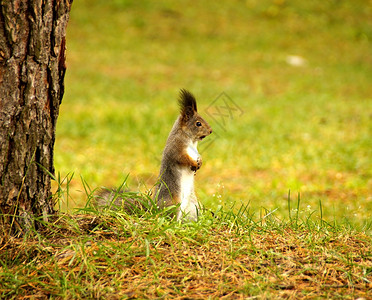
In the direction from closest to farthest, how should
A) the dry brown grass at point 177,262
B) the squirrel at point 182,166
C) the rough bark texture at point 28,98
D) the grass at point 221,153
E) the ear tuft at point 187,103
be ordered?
the dry brown grass at point 177,262 < the grass at point 221,153 < the rough bark texture at point 28,98 < the squirrel at point 182,166 < the ear tuft at point 187,103

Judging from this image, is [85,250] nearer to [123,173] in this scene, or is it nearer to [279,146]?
[123,173]

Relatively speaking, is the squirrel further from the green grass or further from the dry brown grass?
the dry brown grass

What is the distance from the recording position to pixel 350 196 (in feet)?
22.9

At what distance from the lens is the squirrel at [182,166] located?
401cm

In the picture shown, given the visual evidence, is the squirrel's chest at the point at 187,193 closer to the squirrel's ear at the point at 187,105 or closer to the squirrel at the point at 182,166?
the squirrel at the point at 182,166

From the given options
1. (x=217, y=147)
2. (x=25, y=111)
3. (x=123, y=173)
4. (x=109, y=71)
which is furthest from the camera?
(x=109, y=71)

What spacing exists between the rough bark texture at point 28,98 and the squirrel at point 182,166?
624 mm

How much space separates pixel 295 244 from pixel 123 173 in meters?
4.78

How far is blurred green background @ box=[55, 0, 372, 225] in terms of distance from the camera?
7648mm

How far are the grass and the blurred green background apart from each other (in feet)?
0.16

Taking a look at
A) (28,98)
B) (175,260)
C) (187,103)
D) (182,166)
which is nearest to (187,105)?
(187,103)

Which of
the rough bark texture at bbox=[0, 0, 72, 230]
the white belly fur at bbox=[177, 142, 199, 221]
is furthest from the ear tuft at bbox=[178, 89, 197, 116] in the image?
the rough bark texture at bbox=[0, 0, 72, 230]

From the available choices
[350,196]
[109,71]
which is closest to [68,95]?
[109,71]

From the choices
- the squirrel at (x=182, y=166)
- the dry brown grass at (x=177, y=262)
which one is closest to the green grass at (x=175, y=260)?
the dry brown grass at (x=177, y=262)
